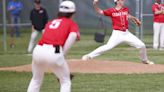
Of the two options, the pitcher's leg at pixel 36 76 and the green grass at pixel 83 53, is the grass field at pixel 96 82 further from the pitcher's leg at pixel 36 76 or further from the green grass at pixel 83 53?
the pitcher's leg at pixel 36 76

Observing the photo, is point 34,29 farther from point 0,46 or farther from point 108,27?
point 108,27

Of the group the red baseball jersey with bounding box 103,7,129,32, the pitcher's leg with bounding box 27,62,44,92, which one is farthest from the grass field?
the pitcher's leg with bounding box 27,62,44,92

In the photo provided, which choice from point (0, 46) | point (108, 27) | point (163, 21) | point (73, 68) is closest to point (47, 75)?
point (73, 68)

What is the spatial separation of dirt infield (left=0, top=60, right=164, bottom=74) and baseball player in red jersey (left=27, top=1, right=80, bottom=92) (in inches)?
211

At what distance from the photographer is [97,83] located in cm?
1231

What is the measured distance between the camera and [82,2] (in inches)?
1045

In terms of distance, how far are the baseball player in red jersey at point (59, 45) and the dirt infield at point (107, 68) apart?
537 centimetres

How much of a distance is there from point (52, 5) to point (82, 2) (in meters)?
1.74

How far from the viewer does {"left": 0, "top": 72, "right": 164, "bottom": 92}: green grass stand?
11.4m

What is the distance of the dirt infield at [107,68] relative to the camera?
14.4 m

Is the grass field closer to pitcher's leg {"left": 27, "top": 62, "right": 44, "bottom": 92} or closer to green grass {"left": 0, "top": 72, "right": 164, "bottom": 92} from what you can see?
green grass {"left": 0, "top": 72, "right": 164, "bottom": 92}

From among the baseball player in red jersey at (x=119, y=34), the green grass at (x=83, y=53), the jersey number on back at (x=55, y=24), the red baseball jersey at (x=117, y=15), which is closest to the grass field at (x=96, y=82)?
the green grass at (x=83, y=53)

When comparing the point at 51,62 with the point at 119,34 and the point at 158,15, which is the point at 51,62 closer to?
the point at 119,34

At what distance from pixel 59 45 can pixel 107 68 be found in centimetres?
614
